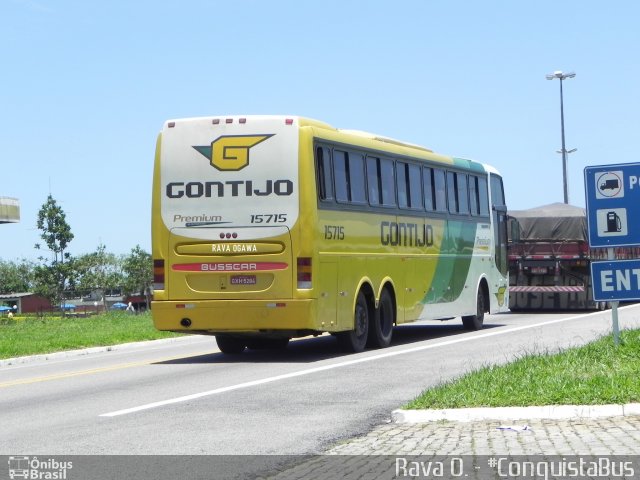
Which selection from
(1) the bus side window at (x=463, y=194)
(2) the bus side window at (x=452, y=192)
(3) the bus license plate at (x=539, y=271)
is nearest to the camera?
(2) the bus side window at (x=452, y=192)

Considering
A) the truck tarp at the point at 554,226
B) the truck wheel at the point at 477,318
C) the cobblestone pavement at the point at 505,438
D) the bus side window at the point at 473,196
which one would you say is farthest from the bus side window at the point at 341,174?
the truck tarp at the point at 554,226

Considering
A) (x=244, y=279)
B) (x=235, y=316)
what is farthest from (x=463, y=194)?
(x=235, y=316)

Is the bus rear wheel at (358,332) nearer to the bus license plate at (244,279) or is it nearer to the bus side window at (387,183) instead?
the bus side window at (387,183)

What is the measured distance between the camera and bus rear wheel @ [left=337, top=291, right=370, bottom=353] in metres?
20.4

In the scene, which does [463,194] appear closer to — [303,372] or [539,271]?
[539,271]

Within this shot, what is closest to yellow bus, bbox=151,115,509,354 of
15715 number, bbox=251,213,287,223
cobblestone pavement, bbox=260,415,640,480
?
15715 number, bbox=251,213,287,223

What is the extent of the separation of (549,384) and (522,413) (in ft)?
4.13

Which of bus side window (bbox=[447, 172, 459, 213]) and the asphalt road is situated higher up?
bus side window (bbox=[447, 172, 459, 213])

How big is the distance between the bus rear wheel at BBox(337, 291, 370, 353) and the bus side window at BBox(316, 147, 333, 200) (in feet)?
7.20

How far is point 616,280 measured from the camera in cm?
1538

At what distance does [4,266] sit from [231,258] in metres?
146

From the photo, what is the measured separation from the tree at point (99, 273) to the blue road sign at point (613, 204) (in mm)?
110607

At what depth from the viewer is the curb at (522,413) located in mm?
10727

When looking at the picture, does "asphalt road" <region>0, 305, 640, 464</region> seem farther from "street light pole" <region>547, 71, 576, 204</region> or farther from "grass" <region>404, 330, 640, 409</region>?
"street light pole" <region>547, 71, 576, 204</region>
